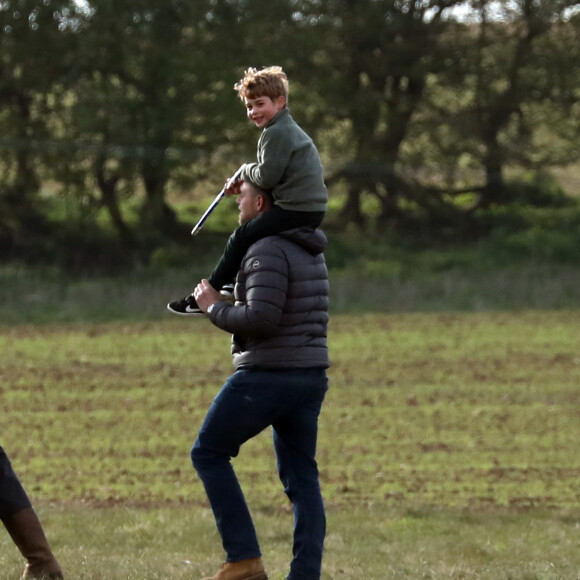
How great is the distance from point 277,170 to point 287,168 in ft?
0.22

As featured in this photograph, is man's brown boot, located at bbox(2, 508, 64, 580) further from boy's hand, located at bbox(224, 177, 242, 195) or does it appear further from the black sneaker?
boy's hand, located at bbox(224, 177, 242, 195)

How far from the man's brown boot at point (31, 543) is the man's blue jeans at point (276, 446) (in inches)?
30.8

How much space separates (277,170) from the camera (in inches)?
211

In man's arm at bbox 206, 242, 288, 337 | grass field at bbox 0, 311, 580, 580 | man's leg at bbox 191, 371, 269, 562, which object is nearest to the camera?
man's arm at bbox 206, 242, 288, 337

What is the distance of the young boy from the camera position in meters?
5.39

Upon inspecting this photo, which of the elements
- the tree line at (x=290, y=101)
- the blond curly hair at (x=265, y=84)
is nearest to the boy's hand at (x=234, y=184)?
the blond curly hair at (x=265, y=84)

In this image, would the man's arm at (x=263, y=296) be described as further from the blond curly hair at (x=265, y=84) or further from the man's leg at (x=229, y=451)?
the blond curly hair at (x=265, y=84)

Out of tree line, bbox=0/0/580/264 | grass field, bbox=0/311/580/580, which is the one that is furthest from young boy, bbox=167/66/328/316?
tree line, bbox=0/0/580/264

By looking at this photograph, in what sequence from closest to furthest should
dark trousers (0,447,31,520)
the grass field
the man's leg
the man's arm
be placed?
the man's arm, the man's leg, dark trousers (0,447,31,520), the grass field

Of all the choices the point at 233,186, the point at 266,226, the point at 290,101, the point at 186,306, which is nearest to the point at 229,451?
the point at 186,306

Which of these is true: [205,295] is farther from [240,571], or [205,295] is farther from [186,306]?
[240,571]

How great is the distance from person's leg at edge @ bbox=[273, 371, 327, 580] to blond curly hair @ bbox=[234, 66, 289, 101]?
3.64ft

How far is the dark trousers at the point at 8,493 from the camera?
18.8ft

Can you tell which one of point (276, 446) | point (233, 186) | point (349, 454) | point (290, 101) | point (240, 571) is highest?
point (290, 101)
